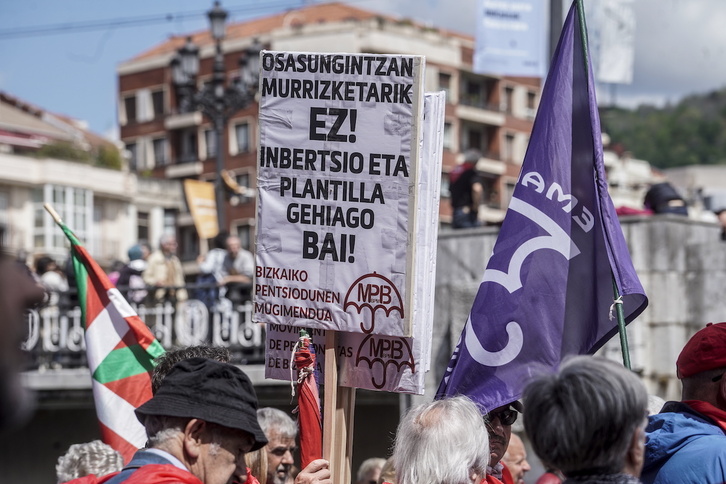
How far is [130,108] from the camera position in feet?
258

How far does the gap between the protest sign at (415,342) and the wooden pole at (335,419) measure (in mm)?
A: 67

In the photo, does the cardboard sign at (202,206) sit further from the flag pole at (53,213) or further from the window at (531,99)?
the window at (531,99)

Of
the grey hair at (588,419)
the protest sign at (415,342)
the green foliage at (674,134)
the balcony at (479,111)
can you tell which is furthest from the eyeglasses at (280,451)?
the green foliage at (674,134)

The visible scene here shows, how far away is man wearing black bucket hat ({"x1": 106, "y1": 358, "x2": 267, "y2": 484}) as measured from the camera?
3073mm

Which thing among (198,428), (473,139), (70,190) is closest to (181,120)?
(70,190)

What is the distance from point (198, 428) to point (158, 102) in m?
75.6

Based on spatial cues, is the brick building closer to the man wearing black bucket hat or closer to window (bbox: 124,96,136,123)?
window (bbox: 124,96,136,123)

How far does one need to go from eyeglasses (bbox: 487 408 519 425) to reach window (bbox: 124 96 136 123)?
7581 cm

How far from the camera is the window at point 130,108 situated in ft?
257

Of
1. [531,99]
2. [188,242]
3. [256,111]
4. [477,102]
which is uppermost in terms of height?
[531,99]

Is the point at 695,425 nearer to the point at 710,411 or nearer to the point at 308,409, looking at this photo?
the point at 710,411

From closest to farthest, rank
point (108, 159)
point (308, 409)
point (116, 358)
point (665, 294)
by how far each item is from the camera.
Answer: point (308, 409), point (116, 358), point (665, 294), point (108, 159)

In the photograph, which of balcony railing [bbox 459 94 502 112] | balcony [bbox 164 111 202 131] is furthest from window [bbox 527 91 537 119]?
balcony [bbox 164 111 202 131]

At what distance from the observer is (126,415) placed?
5.77m
